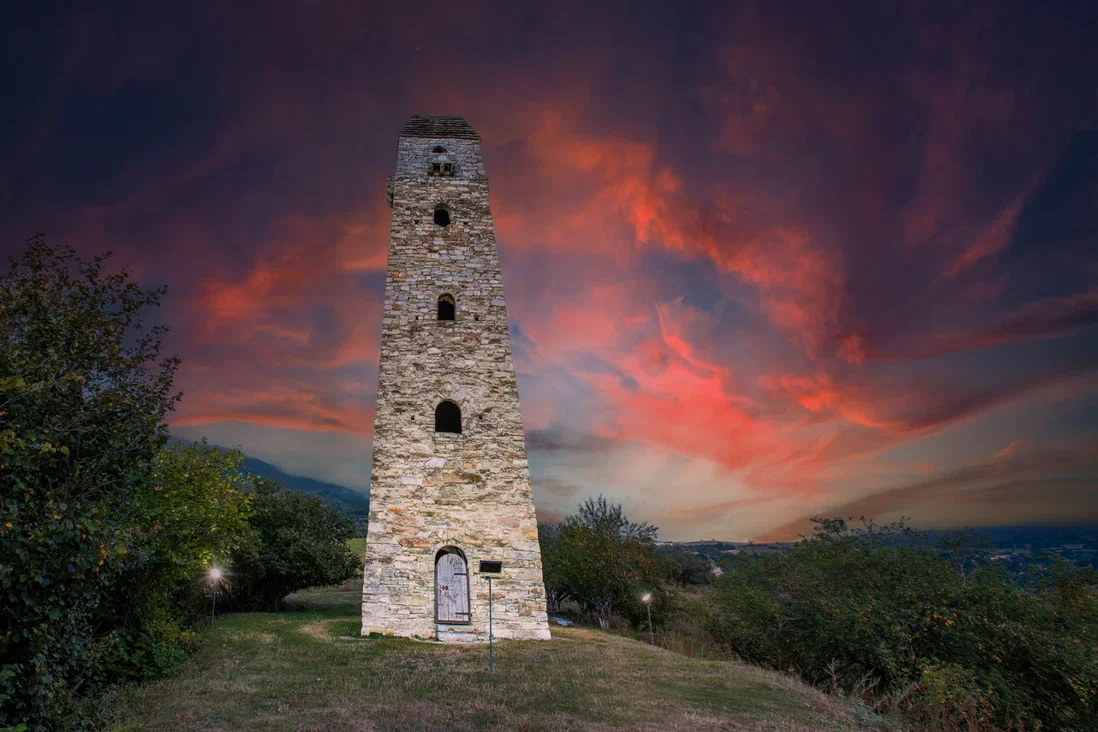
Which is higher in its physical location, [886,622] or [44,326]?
[44,326]

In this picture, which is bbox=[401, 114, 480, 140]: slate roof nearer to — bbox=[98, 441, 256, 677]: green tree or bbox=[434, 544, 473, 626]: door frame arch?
bbox=[98, 441, 256, 677]: green tree

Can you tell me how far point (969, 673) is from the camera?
1115 centimetres

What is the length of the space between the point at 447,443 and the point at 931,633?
12.8 meters

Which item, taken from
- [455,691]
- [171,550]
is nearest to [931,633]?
[455,691]

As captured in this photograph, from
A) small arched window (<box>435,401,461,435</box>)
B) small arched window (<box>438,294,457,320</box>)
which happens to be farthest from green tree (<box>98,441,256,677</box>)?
small arched window (<box>438,294,457,320</box>)

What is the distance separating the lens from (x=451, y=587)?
555 inches

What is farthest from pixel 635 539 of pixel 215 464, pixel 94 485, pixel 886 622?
pixel 94 485

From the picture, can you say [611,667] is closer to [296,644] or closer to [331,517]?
[296,644]

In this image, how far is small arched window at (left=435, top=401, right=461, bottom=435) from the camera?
54.5 ft

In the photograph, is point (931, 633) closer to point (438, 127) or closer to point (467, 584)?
point (467, 584)

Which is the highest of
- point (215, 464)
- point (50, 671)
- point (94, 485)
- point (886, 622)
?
point (215, 464)

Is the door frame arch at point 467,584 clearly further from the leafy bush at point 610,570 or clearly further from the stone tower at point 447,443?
the leafy bush at point 610,570

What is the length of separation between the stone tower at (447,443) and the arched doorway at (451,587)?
3cm

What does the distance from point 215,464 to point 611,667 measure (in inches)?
478
